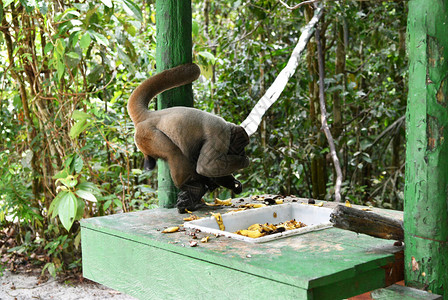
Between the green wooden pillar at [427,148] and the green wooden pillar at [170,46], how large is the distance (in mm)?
1120

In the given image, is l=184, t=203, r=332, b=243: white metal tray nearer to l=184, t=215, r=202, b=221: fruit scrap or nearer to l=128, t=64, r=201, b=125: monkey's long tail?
l=184, t=215, r=202, b=221: fruit scrap

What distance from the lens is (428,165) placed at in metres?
1.28

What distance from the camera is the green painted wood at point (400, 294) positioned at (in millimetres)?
1259

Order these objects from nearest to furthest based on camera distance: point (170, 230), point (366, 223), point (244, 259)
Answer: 1. point (244, 259)
2. point (366, 223)
3. point (170, 230)

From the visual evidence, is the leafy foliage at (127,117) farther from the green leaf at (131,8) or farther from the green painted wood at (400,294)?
the green painted wood at (400,294)

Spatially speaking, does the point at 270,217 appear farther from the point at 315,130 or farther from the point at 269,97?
the point at 315,130

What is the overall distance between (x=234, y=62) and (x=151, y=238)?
2885 mm

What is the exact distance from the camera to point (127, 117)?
3.34m

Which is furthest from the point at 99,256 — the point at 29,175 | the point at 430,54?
the point at 29,175

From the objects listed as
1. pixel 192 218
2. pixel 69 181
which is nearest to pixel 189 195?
pixel 192 218

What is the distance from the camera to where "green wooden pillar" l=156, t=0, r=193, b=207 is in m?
2.18

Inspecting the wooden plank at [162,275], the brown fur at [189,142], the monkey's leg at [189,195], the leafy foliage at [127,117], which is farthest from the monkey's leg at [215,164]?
the leafy foliage at [127,117]

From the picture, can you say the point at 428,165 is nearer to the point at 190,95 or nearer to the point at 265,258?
the point at 265,258

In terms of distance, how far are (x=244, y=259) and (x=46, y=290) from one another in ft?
7.87
